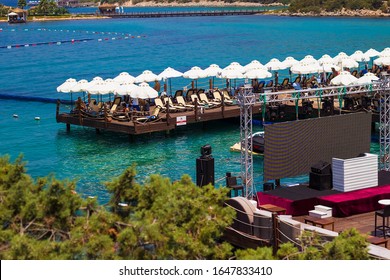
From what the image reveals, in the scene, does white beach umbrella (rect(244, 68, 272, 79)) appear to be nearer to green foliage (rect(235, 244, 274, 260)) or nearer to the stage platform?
the stage platform

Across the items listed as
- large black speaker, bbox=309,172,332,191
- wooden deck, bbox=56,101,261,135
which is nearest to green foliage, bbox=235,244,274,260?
large black speaker, bbox=309,172,332,191

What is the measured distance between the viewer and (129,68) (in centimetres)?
7050

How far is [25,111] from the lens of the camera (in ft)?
137

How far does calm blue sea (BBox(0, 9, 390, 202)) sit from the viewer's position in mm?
27594

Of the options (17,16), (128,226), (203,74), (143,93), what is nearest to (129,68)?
(203,74)

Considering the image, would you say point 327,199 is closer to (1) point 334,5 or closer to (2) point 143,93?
(2) point 143,93

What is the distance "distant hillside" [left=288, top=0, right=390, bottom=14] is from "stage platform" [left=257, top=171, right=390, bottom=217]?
471 ft

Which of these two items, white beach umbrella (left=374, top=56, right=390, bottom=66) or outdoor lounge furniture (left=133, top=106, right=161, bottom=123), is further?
white beach umbrella (left=374, top=56, right=390, bottom=66)

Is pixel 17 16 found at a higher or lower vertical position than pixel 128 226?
lower

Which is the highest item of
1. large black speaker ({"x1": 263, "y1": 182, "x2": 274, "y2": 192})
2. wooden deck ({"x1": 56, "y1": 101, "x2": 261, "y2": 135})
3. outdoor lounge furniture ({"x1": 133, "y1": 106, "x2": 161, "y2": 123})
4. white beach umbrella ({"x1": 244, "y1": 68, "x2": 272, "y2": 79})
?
white beach umbrella ({"x1": 244, "y1": 68, "x2": 272, "y2": 79})

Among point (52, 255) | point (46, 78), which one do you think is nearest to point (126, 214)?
point (52, 255)

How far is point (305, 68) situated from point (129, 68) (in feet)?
117

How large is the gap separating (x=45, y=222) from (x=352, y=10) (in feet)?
514

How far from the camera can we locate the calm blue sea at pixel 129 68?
27.6 meters
